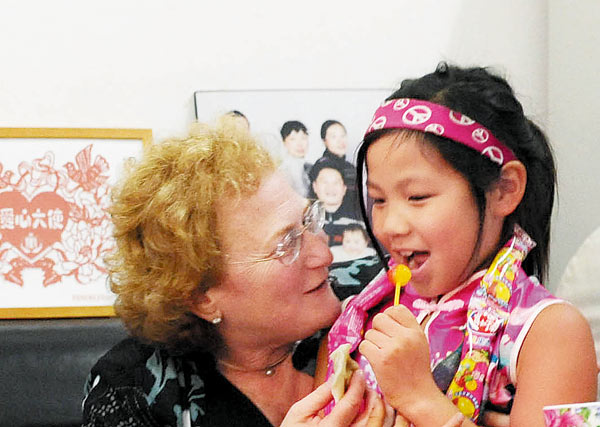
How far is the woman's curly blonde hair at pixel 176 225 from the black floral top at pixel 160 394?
0.16ft

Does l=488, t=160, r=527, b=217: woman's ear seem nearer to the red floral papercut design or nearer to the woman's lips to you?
the woman's lips

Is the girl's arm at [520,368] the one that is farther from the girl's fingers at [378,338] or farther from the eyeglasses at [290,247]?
the eyeglasses at [290,247]

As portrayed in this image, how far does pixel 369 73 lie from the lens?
242 cm

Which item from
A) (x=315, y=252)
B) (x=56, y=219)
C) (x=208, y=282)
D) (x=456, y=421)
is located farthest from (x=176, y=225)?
(x=56, y=219)

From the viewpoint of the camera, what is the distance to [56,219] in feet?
7.57

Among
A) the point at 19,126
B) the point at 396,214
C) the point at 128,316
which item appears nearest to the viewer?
the point at 396,214

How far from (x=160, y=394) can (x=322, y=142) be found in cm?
109

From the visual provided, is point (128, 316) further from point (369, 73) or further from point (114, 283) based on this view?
point (369, 73)

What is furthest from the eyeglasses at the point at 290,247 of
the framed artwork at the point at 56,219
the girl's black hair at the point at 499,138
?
the framed artwork at the point at 56,219

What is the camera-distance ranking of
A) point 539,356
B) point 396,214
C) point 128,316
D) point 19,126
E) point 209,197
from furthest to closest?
point 19,126 → point 128,316 → point 209,197 → point 396,214 → point 539,356

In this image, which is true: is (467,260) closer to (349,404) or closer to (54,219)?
(349,404)

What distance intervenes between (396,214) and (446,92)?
237 millimetres

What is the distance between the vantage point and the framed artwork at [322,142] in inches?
92.5

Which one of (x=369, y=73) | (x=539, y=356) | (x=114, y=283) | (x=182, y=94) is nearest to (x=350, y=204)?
(x=369, y=73)
